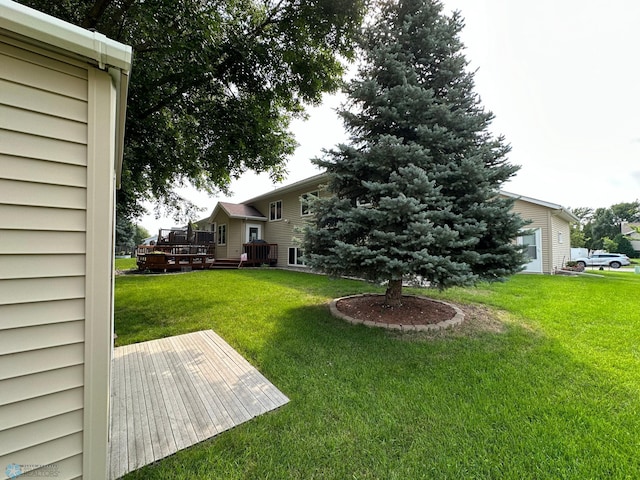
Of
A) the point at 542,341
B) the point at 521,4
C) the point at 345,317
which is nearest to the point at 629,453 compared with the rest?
the point at 542,341

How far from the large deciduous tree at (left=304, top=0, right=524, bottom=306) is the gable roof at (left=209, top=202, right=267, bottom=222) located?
38.4 feet

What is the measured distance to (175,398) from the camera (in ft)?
8.37

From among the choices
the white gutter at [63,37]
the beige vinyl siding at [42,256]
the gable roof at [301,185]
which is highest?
the gable roof at [301,185]

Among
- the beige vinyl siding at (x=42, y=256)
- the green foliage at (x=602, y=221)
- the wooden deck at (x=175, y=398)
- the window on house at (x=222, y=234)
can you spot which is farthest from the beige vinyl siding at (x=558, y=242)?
the green foliage at (x=602, y=221)

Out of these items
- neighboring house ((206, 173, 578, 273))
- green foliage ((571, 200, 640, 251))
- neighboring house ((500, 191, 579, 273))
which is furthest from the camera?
green foliage ((571, 200, 640, 251))

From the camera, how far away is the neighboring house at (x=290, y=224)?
37.6ft

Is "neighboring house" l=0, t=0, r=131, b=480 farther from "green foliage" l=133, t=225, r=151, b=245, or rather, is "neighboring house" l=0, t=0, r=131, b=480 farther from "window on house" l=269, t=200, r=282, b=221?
"green foliage" l=133, t=225, r=151, b=245

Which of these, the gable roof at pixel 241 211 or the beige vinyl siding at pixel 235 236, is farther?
the beige vinyl siding at pixel 235 236

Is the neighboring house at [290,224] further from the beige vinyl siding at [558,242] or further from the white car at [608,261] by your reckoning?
the white car at [608,261]

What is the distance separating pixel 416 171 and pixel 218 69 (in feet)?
15.6

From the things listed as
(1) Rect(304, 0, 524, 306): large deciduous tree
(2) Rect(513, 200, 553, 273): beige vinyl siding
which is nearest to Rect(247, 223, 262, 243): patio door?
(1) Rect(304, 0, 524, 306): large deciduous tree

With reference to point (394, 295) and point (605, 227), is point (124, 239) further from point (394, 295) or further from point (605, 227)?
point (605, 227)

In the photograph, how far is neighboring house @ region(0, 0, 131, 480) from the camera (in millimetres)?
1240

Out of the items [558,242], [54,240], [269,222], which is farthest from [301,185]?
[558,242]
